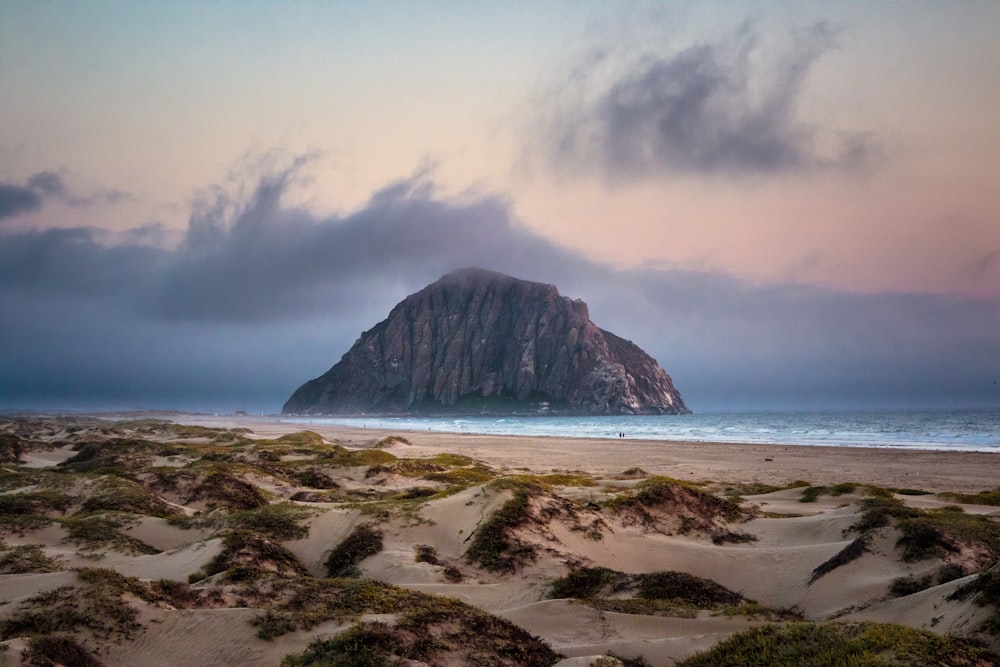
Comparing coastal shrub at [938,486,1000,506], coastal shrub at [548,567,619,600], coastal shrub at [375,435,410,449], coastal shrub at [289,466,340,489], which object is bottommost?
coastal shrub at [375,435,410,449]

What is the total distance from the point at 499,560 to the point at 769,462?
44008 millimetres

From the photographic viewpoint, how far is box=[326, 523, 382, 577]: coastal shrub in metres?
15.8

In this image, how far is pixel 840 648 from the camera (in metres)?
6.50

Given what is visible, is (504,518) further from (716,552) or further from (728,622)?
(728,622)

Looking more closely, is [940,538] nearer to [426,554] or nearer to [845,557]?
[845,557]

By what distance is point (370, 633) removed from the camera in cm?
783

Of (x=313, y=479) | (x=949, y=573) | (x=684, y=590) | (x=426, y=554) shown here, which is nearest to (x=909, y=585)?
(x=949, y=573)

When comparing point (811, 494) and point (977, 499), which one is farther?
point (811, 494)

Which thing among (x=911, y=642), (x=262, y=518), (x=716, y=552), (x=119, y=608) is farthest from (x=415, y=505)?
(x=911, y=642)

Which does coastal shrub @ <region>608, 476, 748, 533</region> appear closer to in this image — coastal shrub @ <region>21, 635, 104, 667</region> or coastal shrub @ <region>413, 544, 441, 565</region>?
coastal shrub @ <region>413, 544, 441, 565</region>

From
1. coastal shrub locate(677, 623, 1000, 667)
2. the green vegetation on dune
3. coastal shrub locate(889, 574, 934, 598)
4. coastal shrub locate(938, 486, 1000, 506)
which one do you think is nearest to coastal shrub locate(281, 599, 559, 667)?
coastal shrub locate(677, 623, 1000, 667)

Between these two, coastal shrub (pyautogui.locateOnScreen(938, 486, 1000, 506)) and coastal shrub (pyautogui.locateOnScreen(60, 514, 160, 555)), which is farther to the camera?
coastal shrub (pyautogui.locateOnScreen(938, 486, 1000, 506))

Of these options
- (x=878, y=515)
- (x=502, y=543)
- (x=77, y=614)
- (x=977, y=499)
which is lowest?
(x=502, y=543)

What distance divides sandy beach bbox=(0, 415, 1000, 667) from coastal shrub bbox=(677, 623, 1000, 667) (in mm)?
1142
